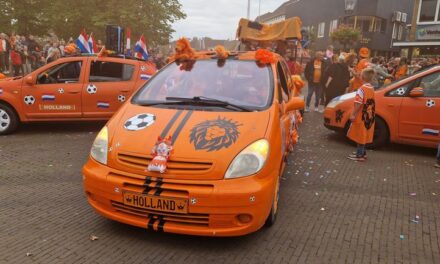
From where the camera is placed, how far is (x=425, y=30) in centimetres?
3516

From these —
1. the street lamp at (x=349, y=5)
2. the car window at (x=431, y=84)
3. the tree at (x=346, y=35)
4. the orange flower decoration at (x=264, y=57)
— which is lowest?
the car window at (x=431, y=84)

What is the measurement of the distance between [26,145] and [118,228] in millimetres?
4064

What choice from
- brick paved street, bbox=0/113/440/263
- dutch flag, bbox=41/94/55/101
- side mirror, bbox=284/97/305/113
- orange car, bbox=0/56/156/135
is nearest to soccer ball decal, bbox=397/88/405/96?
brick paved street, bbox=0/113/440/263

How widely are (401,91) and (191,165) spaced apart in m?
5.40

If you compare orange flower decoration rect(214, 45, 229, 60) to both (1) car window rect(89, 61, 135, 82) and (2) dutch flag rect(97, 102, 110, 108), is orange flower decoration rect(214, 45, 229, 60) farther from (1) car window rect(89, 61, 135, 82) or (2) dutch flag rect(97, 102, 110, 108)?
(2) dutch flag rect(97, 102, 110, 108)

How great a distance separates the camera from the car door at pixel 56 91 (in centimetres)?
792

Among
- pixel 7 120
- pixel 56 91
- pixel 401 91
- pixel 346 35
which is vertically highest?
→ pixel 346 35

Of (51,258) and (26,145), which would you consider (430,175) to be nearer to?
(51,258)

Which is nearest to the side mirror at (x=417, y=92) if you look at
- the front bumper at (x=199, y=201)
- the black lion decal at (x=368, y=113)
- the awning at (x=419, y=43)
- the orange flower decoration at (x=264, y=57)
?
the black lion decal at (x=368, y=113)

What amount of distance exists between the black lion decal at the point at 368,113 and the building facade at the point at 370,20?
40.3 m

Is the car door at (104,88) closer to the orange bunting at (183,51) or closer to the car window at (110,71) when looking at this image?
the car window at (110,71)

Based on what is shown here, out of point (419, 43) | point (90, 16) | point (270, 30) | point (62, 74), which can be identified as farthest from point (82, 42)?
point (419, 43)

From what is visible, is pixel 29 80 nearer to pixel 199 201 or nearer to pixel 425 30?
pixel 199 201

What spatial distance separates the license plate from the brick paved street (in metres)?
0.44
